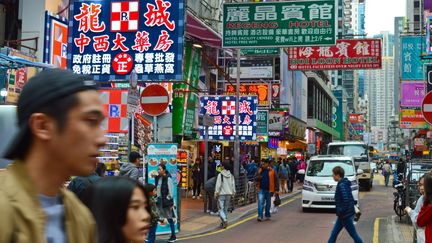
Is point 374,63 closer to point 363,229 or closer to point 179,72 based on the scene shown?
point 363,229

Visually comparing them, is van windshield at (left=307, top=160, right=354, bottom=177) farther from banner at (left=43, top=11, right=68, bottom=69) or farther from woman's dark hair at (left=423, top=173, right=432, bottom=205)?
woman's dark hair at (left=423, top=173, right=432, bottom=205)

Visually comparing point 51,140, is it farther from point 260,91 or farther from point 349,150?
point 349,150

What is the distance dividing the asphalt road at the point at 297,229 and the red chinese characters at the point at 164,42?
460cm

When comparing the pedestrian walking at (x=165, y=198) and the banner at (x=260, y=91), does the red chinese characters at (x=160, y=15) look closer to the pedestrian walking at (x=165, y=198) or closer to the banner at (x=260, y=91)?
the pedestrian walking at (x=165, y=198)

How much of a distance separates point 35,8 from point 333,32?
333 inches

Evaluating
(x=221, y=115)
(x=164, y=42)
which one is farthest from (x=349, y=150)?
(x=164, y=42)

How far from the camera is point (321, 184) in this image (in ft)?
61.8

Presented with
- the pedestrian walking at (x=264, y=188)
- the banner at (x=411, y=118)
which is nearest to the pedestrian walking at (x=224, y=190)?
the pedestrian walking at (x=264, y=188)

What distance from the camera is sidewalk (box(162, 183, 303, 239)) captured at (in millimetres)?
13887

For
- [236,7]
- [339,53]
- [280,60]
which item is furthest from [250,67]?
[236,7]

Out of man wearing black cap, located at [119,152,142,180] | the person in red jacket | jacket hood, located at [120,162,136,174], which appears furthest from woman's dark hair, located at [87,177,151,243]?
jacket hood, located at [120,162,136,174]

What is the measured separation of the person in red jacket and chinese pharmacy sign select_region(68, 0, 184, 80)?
8069 mm

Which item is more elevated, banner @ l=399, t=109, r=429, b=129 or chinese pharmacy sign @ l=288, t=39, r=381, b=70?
chinese pharmacy sign @ l=288, t=39, r=381, b=70

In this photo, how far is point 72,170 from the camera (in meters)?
1.61
